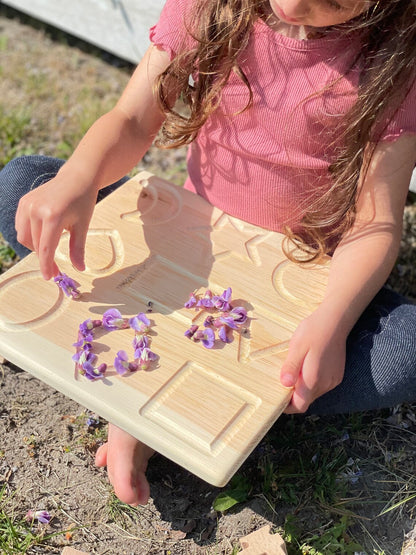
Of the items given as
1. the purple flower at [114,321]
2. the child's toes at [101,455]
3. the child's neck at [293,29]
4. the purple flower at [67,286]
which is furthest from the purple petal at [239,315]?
the child's neck at [293,29]

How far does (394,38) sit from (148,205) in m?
0.70

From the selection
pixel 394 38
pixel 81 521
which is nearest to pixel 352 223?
pixel 394 38

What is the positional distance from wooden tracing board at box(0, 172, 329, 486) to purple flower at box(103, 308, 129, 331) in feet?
0.06

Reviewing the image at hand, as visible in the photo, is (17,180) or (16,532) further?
(17,180)

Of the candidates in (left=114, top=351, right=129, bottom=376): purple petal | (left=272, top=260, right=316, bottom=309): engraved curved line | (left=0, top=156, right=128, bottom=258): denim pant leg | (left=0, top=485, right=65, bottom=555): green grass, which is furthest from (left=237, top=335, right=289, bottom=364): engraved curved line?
(left=0, top=156, right=128, bottom=258): denim pant leg

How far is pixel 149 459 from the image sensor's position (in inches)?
67.8

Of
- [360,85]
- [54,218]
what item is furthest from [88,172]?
[360,85]

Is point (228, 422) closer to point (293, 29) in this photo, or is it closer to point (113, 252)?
point (113, 252)

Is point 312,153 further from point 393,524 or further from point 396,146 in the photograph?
point 393,524

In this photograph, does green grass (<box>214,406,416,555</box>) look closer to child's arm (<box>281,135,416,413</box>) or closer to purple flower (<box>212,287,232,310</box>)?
child's arm (<box>281,135,416,413</box>)

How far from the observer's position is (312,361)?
140 cm

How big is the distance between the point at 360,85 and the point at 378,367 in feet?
2.13

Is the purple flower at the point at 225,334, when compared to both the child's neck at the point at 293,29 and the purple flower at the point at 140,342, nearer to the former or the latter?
the purple flower at the point at 140,342

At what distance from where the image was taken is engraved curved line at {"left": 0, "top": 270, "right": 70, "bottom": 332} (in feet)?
4.56
